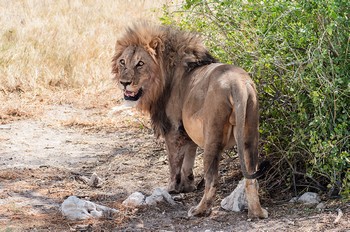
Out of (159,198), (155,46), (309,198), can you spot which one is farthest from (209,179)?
(155,46)

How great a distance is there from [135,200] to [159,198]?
173 millimetres

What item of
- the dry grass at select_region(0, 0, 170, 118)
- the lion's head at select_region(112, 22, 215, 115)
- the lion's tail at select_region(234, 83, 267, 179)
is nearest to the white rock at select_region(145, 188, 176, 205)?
the lion's head at select_region(112, 22, 215, 115)

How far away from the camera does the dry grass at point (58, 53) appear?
9.09m

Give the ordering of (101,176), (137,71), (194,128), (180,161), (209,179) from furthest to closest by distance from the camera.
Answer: (101,176) → (180,161) → (137,71) → (194,128) → (209,179)

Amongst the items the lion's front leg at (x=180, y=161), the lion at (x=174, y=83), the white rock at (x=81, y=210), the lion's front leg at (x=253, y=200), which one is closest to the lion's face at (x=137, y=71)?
the lion at (x=174, y=83)

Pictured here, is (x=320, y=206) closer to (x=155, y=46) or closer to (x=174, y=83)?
(x=174, y=83)

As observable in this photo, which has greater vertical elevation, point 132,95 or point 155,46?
point 155,46

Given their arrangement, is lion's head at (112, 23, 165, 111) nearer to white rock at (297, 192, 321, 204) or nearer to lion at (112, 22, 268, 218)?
lion at (112, 22, 268, 218)

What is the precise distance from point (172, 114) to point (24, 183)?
1.37m

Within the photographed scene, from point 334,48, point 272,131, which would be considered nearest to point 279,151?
point 272,131

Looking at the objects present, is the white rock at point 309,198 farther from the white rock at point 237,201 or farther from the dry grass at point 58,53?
the dry grass at point 58,53

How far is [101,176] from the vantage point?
6.50 meters

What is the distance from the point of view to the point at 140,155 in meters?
7.07

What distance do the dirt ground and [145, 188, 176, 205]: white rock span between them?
0.16 feet
